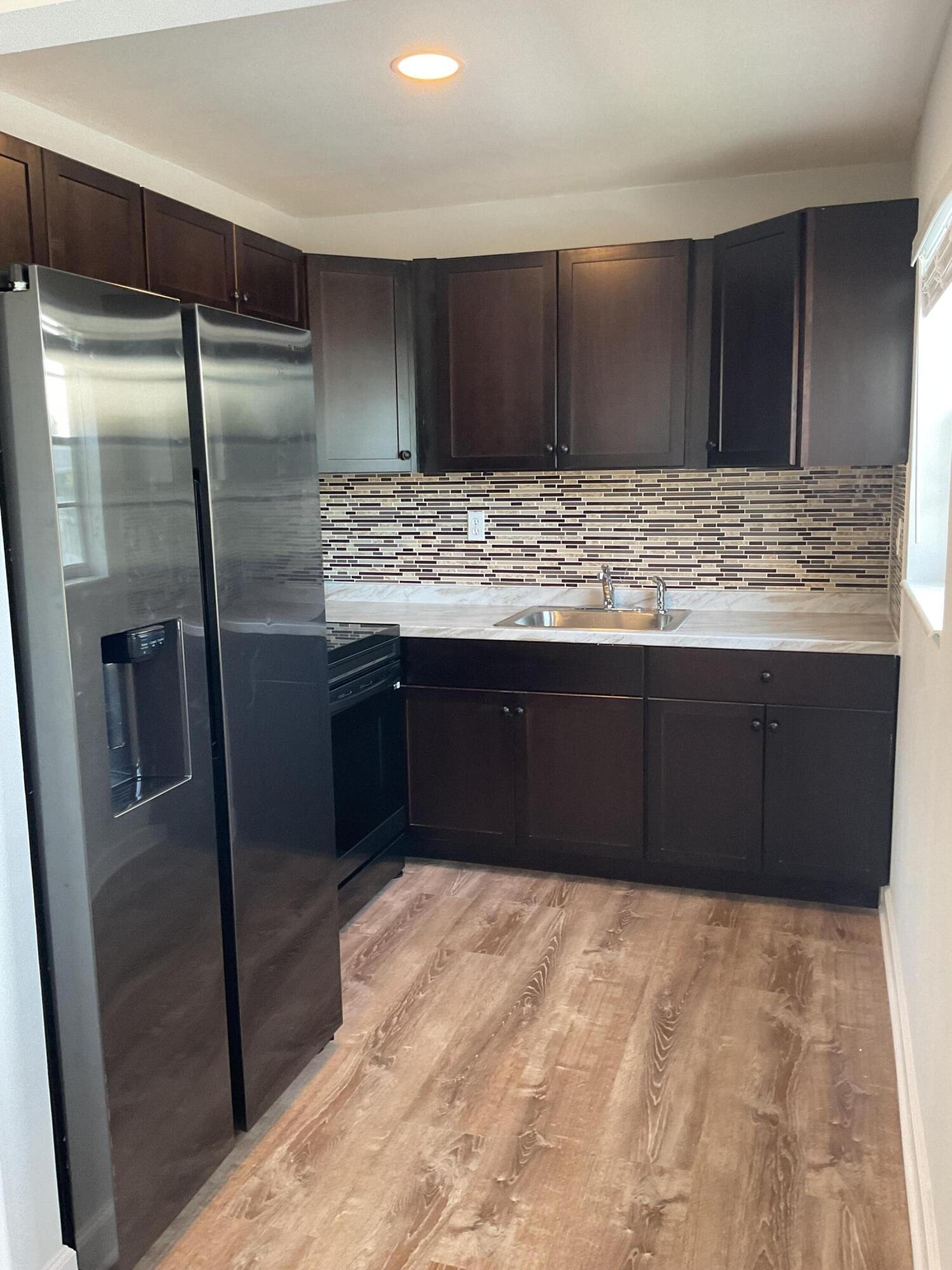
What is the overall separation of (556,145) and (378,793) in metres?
2.15

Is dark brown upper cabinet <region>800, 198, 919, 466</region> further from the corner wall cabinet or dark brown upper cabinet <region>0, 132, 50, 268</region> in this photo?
dark brown upper cabinet <region>0, 132, 50, 268</region>

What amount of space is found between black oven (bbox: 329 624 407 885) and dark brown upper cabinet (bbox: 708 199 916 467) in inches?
55.4

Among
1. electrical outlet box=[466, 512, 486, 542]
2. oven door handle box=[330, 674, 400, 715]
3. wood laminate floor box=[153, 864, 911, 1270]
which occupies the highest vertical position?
electrical outlet box=[466, 512, 486, 542]

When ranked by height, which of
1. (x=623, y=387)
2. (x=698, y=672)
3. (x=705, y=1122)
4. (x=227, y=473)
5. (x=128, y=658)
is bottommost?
(x=705, y=1122)

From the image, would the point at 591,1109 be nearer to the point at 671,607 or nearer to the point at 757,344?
the point at 671,607

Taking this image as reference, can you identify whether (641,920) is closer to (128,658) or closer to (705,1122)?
(705,1122)

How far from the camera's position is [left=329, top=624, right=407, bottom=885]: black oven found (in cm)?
320

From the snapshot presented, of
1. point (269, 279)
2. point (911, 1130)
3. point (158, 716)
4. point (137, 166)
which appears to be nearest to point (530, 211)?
point (269, 279)

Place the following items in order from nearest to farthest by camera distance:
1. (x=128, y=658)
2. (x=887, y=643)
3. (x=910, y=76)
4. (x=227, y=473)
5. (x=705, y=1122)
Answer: (x=128, y=658) → (x=227, y=473) → (x=705, y=1122) → (x=910, y=76) → (x=887, y=643)

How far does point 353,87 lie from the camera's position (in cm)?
265

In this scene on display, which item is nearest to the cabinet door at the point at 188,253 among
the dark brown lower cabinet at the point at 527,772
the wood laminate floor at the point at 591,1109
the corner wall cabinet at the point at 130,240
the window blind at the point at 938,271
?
the corner wall cabinet at the point at 130,240

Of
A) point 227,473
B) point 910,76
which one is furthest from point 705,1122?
point 910,76

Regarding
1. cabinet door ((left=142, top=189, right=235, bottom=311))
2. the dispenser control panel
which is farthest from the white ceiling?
the dispenser control panel

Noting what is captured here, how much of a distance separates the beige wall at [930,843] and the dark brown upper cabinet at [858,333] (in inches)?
6.8
